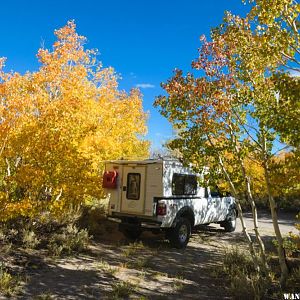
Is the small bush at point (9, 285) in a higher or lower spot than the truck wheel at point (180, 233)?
lower

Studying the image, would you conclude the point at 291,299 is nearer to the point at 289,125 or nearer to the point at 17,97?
the point at 289,125

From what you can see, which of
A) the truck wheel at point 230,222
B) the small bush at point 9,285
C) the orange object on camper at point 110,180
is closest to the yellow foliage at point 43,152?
the orange object on camper at point 110,180

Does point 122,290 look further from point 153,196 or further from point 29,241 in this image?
point 153,196

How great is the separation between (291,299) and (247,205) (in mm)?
19252

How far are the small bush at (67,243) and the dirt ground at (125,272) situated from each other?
1.06 ft

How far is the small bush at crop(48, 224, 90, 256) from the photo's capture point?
9.13 m

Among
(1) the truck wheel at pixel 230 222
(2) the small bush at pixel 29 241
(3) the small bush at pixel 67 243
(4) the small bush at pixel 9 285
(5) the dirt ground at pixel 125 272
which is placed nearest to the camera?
(4) the small bush at pixel 9 285

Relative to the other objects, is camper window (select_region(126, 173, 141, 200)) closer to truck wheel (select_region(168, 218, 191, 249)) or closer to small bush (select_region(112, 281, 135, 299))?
truck wheel (select_region(168, 218, 191, 249))

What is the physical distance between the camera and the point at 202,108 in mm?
7930

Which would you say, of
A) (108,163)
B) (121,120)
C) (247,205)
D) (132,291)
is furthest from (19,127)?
(247,205)

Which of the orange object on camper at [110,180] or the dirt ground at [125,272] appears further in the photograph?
the orange object on camper at [110,180]

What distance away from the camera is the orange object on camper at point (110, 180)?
11.3 m

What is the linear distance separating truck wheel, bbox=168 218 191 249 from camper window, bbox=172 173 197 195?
914mm

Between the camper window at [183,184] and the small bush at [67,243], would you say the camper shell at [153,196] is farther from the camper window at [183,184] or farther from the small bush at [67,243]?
the small bush at [67,243]
